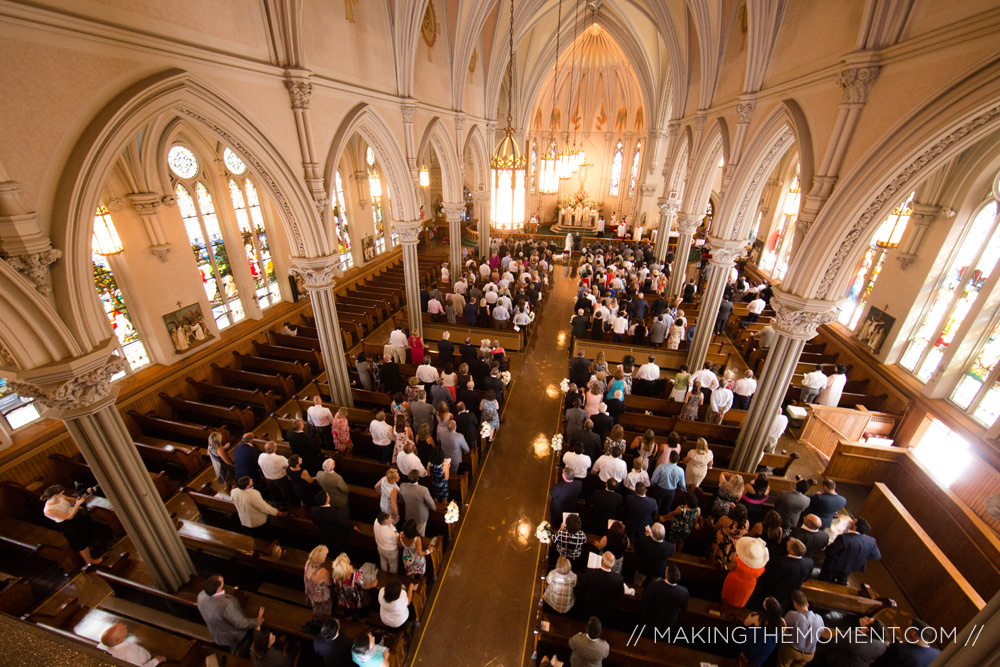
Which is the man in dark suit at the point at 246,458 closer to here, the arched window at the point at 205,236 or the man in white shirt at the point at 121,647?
the man in white shirt at the point at 121,647

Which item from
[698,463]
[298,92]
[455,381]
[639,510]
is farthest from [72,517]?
[698,463]

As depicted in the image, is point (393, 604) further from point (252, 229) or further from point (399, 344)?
point (252, 229)

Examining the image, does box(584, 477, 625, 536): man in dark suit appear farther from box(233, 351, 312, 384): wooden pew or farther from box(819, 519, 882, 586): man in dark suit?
box(233, 351, 312, 384): wooden pew

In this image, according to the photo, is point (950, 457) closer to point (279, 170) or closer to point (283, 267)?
point (279, 170)

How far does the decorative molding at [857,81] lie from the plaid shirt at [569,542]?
662 centimetres

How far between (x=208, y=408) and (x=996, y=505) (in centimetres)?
1302

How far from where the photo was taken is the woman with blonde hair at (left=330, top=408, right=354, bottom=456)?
6688 millimetres

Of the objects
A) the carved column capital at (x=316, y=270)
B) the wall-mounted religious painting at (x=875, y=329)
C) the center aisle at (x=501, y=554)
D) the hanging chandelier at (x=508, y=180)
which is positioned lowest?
the center aisle at (x=501, y=554)

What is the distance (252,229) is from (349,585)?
11719mm

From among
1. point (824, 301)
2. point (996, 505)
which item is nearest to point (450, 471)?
point (824, 301)

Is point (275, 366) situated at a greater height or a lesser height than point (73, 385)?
lesser

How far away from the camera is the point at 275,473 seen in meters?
5.74

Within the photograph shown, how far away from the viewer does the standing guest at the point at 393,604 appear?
4.08 m

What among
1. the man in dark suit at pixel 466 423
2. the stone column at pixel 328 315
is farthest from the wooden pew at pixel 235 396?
the man in dark suit at pixel 466 423
